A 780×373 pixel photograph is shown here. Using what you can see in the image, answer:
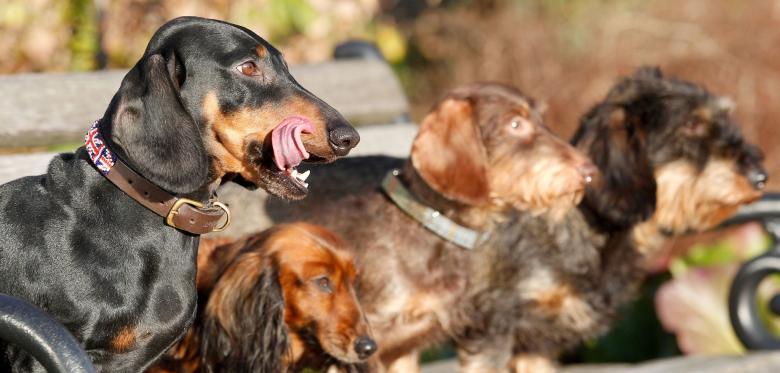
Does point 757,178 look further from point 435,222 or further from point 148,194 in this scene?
point 148,194

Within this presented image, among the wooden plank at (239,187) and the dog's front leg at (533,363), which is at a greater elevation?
the wooden plank at (239,187)

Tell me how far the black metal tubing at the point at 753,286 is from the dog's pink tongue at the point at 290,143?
9.86 feet

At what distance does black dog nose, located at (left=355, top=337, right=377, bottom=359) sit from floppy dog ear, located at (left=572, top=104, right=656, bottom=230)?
1.66 m

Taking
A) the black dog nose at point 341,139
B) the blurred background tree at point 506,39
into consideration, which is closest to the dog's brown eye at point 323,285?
the black dog nose at point 341,139

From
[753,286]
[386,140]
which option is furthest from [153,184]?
[753,286]

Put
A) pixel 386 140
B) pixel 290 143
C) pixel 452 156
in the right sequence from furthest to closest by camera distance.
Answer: pixel 386 140 → pixel 452 156 → pixel 290 143

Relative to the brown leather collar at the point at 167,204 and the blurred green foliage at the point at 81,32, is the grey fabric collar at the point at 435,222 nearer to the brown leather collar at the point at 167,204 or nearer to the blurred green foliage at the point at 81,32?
the brown leather collar at the point at 167,204

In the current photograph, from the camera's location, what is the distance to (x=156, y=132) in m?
3.14

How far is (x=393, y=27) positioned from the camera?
10.2 metres

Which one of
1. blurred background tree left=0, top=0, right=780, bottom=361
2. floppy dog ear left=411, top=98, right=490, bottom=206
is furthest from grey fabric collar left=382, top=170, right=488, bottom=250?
blurred background tree left=0, top=0, right=780, bottom=361

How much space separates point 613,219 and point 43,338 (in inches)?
123

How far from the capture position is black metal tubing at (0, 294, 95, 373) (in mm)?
2766

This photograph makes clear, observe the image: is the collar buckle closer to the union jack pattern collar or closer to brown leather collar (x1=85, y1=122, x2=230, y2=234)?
brown leather collar (x1=85, y1=122, x2=230, y2=234)

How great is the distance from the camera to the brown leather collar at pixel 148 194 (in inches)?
127
